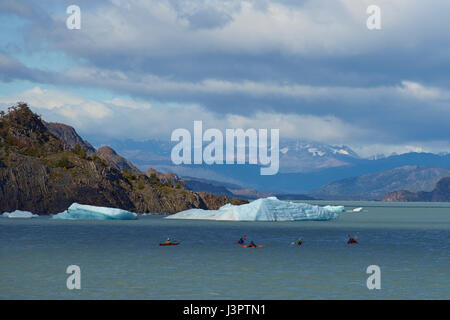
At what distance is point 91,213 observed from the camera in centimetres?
12425

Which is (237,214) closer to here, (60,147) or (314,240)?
(314,240)

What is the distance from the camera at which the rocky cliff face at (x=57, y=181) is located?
485 ft

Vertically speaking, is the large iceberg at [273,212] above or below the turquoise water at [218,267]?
above

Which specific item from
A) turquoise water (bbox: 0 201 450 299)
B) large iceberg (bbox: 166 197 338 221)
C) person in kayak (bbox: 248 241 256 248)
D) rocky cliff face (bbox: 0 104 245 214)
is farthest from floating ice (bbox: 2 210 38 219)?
person in kayak (bbox: 248 241 256 248)

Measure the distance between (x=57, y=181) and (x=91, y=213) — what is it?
104 feet

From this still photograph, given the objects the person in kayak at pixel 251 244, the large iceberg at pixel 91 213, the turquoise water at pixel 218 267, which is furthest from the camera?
the large iceberg at pixel 91 213

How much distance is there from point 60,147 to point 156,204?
3675 cm

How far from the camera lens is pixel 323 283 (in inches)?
1634

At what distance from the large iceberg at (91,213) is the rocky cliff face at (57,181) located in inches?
937

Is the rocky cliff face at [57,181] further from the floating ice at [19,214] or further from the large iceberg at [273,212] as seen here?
the large iceberg at [273,212]

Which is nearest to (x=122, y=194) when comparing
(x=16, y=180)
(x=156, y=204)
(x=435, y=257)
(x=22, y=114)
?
(x=156, y=204)

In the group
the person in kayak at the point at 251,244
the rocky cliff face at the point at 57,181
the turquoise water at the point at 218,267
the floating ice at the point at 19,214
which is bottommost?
the turquoise water at the point at 218,267

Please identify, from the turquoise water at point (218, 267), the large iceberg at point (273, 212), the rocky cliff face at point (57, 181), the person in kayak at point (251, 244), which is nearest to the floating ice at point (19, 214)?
the rocky cliff face at point (57, 181)

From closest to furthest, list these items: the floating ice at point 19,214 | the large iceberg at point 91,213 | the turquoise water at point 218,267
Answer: the turquoise water at point 218,267 → the large iceberg at point 91,213 → the floating ice at point 19,214
